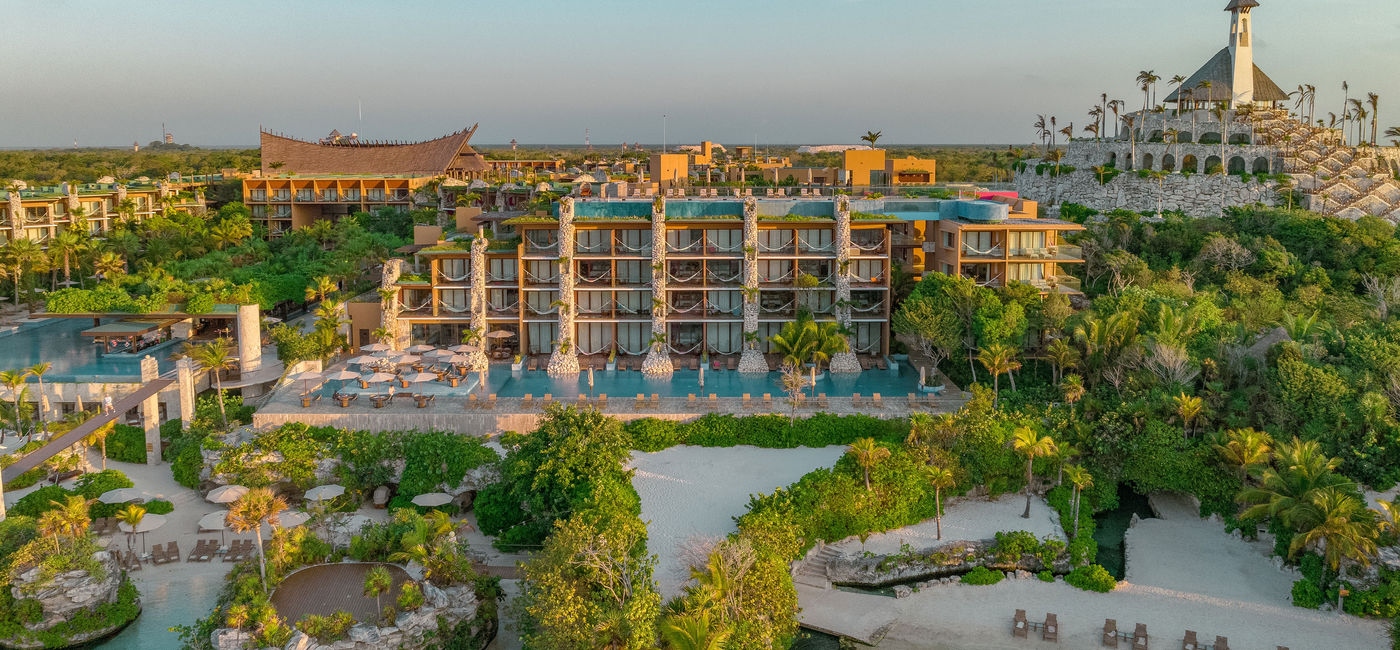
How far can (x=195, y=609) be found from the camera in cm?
2952

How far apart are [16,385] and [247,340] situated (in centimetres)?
863

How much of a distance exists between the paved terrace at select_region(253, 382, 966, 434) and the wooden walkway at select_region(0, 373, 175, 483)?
4680 mm

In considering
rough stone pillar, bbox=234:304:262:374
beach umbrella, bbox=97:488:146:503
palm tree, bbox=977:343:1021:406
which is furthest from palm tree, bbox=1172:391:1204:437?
rough stone pillar, bbox=234:304:262:374

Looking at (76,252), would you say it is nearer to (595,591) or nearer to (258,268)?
(258,268)

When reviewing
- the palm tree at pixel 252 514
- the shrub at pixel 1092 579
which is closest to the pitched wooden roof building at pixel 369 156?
the palm tree at pixel 252 514

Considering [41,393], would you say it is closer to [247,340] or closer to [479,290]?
[247,340]

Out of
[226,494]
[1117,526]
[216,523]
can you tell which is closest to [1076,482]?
[1117,526]

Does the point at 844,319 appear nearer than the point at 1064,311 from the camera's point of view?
No

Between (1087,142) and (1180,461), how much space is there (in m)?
43.7

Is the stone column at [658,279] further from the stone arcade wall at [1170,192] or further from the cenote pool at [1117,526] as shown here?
the stone arcade wall at [1170,192]

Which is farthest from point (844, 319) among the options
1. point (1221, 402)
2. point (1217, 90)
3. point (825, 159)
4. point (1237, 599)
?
point (825, 159)

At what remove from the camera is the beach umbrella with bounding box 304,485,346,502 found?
35.0m

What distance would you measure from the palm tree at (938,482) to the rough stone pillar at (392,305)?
83.7ft

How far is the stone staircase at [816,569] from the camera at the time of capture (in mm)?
30953
